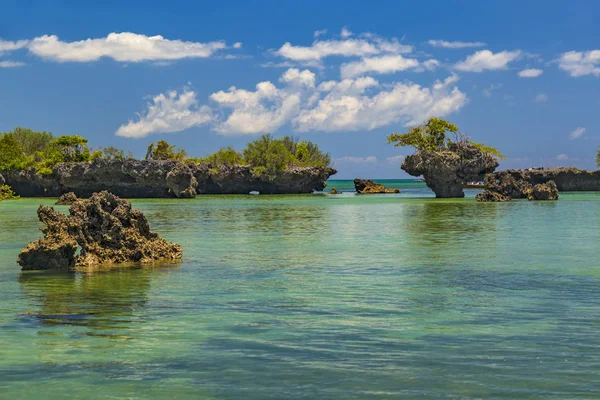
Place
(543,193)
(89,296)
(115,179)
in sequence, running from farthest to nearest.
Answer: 1. (115,179)
2. (543,193)
3. (89,296)

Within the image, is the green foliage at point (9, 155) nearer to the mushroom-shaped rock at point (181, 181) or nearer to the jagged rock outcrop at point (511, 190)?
the mushroom-shaped rock at point (181, 181)

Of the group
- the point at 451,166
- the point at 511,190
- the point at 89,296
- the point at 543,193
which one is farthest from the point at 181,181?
A: the point at 89,296

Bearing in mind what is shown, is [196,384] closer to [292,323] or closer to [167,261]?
[292,323]

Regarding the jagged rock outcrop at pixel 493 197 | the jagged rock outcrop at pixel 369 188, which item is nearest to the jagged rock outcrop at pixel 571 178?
the jagged rock outcrop at pixel 369 188

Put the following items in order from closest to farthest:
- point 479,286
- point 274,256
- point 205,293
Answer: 1. point 205,293
2. point 479,286
3. point 274,256

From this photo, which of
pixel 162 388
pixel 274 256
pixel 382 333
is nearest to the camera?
pixel 162 388

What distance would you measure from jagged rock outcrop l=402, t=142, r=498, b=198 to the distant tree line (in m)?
28.4

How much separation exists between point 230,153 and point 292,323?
9767 centimetres

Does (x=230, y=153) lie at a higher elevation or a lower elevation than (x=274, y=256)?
higher

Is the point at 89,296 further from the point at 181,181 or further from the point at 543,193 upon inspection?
the point at 181,181

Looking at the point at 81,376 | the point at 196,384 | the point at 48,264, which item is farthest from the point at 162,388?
the point at 48,264

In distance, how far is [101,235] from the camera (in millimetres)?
17703

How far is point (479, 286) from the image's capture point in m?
13.6

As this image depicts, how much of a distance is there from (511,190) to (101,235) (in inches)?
2179
